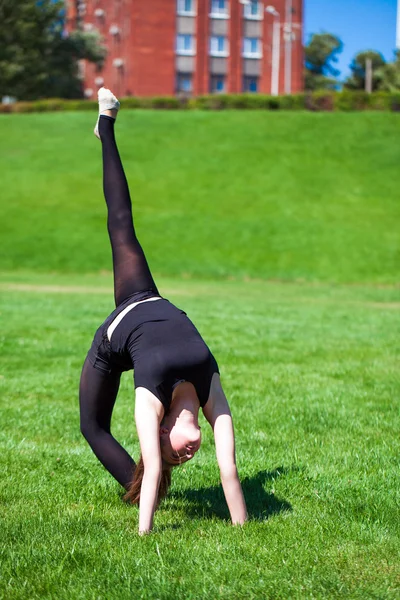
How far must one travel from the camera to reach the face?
511 cm

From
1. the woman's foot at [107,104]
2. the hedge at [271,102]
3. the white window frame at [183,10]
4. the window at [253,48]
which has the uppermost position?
the white window frame at [183,10]

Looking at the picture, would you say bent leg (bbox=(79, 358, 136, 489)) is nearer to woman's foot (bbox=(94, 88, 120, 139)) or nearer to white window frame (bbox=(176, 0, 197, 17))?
woman's foot (bbox=(94, 88, 120, 139))

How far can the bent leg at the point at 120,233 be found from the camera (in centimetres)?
607

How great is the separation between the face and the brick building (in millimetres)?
85560

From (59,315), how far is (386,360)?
782 cm

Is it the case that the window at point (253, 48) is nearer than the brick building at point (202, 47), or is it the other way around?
the brick building at point (202, 47)

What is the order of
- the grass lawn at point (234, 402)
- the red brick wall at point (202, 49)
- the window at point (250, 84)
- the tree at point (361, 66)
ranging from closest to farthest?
the grass lawn at point (234, 402) → the red brick wall at point (202, 49) → the window at point (250, 84) → the tree at point (361, 66)

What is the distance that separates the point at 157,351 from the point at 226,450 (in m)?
0.79

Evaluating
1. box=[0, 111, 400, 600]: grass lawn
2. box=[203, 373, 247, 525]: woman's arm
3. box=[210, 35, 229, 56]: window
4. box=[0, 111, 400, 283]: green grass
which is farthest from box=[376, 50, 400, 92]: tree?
box=[203, 373, 247, 525]: woman's arm

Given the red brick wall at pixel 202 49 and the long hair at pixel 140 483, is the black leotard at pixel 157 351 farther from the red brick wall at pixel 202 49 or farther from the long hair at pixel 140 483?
the red brick wall at pixel 202 49

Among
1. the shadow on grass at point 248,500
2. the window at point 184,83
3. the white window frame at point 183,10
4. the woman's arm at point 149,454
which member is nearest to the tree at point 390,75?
the window at point 184,83

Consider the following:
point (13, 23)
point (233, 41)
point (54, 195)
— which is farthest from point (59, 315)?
Answer: point (233, 41)

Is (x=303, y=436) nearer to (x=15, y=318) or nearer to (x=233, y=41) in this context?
(x=15, y=318)

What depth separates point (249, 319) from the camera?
1764cm
